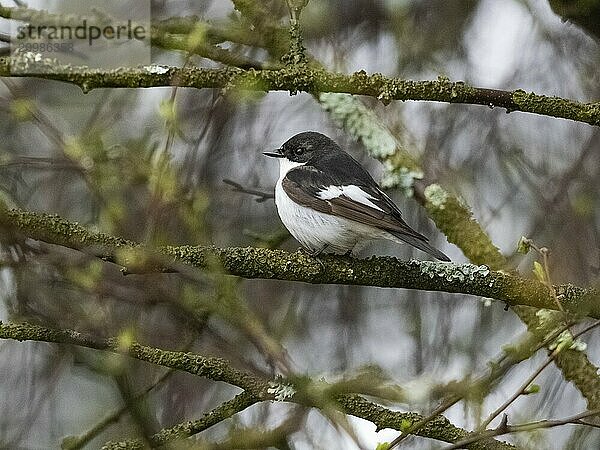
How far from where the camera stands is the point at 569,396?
486cm

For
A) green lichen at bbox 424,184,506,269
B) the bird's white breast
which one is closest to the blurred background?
the bird's white breast

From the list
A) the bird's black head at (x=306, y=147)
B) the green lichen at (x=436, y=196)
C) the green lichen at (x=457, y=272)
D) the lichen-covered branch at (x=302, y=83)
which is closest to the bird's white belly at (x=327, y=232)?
the green lichen at (x=436, y=196)

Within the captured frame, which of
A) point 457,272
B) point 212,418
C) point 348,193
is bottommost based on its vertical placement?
point 212,418

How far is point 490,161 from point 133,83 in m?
3.49

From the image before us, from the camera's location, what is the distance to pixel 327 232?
13.6 ft

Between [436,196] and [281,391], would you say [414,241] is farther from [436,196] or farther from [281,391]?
[281,391]

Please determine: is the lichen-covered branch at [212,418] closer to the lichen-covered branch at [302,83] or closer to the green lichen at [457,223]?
the lichen-covered branch at [302,83]

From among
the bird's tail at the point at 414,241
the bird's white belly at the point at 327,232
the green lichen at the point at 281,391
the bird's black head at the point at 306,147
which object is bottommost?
the green lichen at the point at 281,391

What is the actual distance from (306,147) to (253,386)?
2137 mm

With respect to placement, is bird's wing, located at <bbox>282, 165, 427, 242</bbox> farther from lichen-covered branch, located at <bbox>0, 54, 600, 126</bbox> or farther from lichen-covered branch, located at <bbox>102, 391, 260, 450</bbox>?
lichen-covered branch, located at <bbox>102, 391, 260, 450</bbox>

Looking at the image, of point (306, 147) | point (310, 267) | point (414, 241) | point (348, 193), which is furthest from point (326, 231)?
point (310, 267)

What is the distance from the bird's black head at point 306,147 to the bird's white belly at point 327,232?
26.5 inches

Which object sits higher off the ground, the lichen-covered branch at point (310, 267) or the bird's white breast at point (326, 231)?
the bird's white breast at point (326, 231)

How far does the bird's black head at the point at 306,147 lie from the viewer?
4.83 m
